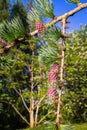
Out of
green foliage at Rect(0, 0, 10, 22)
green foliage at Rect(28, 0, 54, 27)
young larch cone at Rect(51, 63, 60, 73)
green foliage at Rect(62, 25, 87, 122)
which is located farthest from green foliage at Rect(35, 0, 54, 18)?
green foliage at Rect(0, 0, 10, 22)

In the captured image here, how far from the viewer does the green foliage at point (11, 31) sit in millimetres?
1438

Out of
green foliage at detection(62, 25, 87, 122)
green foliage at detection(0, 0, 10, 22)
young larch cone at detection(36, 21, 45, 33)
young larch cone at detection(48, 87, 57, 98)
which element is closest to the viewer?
young larch cone at detection(48, 87, 57, 98)

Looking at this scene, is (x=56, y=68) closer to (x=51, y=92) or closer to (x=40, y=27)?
(x=51, y=92)

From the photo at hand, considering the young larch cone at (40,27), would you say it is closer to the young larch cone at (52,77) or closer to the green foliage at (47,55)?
the green foliage at (47,55)

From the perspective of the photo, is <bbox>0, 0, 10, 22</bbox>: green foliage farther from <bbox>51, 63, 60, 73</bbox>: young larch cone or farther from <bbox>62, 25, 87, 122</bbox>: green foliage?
<bbox>51, 63, 60, 73</bbox>: young larch cone

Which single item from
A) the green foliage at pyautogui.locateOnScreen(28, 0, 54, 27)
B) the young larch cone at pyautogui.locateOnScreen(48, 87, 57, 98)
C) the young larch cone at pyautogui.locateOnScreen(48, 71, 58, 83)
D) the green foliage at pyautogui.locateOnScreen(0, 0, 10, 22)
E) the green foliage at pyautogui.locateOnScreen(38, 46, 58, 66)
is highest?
the green foliage at pyautogui.locateOnScreen(0, 0, 10, 22)

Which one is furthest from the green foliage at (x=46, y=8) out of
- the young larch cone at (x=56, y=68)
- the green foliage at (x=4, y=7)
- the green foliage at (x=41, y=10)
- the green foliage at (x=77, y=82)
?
the green foliage at (x=4, y=7)

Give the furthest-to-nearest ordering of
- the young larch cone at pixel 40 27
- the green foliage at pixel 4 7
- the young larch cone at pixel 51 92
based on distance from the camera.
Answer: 1. the green foliage at pixel 4 7
2. the young larch cone at pixel 40 27
3. the young larch cone at pixel 51 92

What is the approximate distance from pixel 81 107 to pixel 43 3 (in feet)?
95.9

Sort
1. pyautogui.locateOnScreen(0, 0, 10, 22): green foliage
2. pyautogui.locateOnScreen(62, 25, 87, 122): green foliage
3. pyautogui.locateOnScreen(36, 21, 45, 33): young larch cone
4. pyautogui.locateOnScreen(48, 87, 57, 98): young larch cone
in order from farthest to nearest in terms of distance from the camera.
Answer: pyautogui.locateOnScreen(0, 0, 10, 22): green foliage
pyautogui.locateOnScreen(62, 25, 87, 122): green foliage
pyautogui.locateOnScreen(36, 21, 45, 33): young larch cone
pyautogui.locateOnScreen(48, 87, 57, 98): young larch cone

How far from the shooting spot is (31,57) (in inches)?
1084

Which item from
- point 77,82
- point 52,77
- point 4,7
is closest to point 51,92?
point 52,77

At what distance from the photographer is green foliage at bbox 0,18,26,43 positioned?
4.72ft

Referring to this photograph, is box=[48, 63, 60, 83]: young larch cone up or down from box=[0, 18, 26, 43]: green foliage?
down
